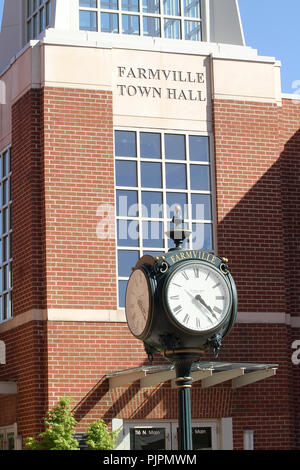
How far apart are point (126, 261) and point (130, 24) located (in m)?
4.87

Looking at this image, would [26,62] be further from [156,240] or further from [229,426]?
[229,426]

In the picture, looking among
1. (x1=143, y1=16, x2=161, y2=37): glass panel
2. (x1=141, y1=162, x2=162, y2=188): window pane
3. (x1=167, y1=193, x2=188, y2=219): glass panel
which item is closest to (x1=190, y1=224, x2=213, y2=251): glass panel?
(x1=167, y1=193, x2=188, y2=219): glass panel

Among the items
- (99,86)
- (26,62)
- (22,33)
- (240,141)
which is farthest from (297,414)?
(22,33)

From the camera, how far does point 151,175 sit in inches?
691

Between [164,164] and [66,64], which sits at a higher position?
[66,64]

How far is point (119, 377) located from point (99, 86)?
17.4 feet

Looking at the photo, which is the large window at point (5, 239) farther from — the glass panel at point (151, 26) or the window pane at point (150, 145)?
the glass panel at point (151, 26)

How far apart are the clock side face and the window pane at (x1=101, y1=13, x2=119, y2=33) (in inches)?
375

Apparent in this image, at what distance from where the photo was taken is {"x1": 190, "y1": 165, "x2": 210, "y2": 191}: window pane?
17844 mm

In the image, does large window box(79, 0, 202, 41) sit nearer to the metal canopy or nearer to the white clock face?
the metal canopy

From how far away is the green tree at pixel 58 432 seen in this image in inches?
589

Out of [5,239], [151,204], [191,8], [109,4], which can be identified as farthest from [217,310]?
[191,8]

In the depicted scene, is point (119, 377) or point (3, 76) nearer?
point (119, 377)

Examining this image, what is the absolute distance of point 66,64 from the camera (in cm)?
1716
